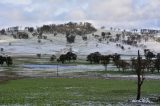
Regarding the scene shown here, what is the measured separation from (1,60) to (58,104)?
138m

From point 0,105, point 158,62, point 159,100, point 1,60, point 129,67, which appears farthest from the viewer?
point 1,60

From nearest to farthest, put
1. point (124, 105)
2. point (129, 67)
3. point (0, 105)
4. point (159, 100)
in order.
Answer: point (0, 105)
point (124, 105)
point (159, 100)
point (129, 67)

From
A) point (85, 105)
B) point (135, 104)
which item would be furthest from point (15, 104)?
point (135, 104)

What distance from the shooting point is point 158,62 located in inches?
5881

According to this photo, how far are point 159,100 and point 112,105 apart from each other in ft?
31.1

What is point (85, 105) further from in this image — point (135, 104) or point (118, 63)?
point (118, 63)

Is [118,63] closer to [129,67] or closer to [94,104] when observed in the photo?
[129,67]

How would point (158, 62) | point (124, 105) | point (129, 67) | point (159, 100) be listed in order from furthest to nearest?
Answer: point (129, 67), point (158, 62), point (159, 100), point (124, 105)

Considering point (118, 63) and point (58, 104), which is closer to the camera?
point (58, 104)

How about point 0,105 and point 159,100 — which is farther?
point 159,100

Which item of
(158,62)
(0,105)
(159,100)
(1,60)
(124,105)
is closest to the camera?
(0,105)

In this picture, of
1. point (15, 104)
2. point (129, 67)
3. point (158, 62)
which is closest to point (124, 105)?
point (15, 104)

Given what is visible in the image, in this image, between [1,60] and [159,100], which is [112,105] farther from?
[1,60]

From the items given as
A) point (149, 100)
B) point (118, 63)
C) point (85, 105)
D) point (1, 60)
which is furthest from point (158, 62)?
point (85, 105)
